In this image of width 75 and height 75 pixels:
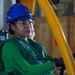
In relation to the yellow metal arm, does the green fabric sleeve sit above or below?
below

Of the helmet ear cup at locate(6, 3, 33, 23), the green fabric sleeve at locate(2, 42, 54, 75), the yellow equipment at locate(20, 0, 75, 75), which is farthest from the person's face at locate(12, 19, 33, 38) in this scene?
the yellow equipment at locate(20, 0, 75, 75)

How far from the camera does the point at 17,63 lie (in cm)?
199

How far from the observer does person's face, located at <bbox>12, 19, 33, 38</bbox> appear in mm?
2227

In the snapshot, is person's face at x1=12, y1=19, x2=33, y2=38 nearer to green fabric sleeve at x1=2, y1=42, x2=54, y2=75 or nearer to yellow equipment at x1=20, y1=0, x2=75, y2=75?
green fabric sleeve at x1=2, y1=42, x2=54, y2=75

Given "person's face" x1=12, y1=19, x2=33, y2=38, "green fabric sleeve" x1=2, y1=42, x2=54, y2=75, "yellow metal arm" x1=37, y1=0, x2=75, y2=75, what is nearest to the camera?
"yellow metal arm" x1=37, y1=0, x2=75, y2=75

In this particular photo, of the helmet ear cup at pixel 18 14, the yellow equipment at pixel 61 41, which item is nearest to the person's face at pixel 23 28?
the helmet ear cup at pixel 18 14

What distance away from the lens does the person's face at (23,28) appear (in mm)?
2227

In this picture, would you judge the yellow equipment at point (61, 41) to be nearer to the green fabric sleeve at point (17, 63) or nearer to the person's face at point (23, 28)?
the green fabric sleeve at point (17, 63)

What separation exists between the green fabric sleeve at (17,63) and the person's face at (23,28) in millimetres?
205

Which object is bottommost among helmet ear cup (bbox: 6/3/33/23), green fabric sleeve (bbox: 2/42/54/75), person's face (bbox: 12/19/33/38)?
green fabric sleeve (bbox: 2/42/54/75)

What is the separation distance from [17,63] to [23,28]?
392 mm

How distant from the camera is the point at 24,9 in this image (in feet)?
7.61

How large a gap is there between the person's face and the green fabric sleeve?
0.21 m

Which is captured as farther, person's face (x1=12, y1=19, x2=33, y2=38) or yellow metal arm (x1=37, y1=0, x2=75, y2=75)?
person's face (x1=12, y1=19, x2=33, y2=38)
